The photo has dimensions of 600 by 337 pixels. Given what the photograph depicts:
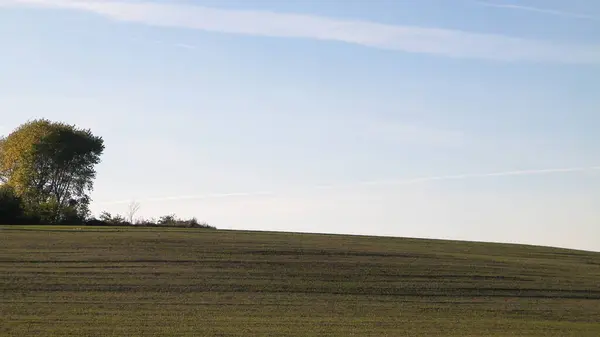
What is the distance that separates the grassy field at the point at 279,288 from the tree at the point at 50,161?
128 ft

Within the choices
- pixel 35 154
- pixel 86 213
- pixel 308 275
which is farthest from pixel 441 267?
pixel 35 154

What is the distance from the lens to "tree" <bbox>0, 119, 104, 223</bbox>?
93188 mm

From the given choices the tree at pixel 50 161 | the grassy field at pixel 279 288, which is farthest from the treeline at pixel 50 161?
the grassy field at pixel 279 288

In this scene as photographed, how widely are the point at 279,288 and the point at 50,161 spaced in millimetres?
63722

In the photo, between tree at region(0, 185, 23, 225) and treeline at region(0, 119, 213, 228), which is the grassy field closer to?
tree at region(0, 185, 23, 225)

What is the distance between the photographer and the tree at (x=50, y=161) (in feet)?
306

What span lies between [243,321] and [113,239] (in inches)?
938

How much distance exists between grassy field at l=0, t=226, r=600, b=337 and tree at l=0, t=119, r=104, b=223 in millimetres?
39094

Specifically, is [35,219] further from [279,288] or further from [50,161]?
[279,288]

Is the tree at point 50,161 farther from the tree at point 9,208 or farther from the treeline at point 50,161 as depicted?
the tree at point 9,208

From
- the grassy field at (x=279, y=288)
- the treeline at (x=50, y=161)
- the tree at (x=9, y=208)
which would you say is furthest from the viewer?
the treeline at (x=50, y=161)

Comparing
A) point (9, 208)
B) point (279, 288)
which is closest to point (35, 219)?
point (9, 208)

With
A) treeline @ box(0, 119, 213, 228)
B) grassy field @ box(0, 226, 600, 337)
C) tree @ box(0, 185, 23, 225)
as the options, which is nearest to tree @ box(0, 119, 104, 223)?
treeline @ box(0, 119, 213, 228)

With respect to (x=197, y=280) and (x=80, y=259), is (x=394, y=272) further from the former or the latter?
(x=80, y=259)
